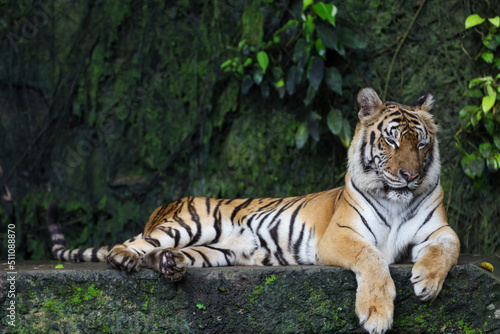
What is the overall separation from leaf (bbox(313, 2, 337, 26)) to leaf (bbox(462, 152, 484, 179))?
63.4 inches

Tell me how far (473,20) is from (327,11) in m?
1.21

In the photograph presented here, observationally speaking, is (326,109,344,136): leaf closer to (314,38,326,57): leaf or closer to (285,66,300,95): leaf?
(285,66,300,95): leaf

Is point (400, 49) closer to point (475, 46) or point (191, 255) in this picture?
point (475, 46)

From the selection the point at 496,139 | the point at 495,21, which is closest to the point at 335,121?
the point at 496,139

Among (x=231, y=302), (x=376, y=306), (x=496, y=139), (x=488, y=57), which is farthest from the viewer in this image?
(x=488, y=57)

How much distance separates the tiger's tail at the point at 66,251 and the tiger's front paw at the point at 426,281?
7.42 ft

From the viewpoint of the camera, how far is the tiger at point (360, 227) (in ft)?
9.62

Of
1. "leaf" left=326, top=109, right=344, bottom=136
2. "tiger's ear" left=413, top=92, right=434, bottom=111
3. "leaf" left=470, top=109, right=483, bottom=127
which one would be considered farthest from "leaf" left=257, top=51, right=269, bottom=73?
"tiger's ear" left=413, top=92, right=434, bottom=111

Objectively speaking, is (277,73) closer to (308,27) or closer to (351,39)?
(308,27)

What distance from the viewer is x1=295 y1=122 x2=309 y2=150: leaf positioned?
17.3 ft

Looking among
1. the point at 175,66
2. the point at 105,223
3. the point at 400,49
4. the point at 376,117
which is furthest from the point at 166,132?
→ the point at 376,117

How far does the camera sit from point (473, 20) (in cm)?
481

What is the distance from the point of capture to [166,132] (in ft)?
19.3

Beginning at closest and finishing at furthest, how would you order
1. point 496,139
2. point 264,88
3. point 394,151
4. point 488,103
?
1. point 394,151
2. point 488,103
3. point 496,139
4. point 264,88
